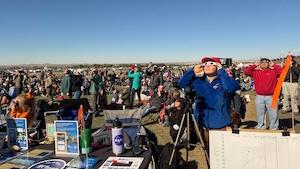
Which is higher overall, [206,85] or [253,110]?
[206,85]

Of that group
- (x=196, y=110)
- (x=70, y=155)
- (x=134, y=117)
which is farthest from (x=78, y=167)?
(x=134, y=117)

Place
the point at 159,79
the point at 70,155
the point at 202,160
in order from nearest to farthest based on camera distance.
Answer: the point at 70,155
the point at 202,160
the point at 159,79

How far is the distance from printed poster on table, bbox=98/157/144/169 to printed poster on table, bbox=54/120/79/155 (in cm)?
37

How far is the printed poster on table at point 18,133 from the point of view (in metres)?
3.51

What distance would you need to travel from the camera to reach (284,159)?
8.96ft

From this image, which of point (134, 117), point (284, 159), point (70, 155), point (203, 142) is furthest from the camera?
point (134, 117)

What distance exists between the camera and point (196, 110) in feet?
14.5

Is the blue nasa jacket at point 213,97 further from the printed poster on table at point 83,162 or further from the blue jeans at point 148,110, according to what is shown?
the blue jeans at point 148,110

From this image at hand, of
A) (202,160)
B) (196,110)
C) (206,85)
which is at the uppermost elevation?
(206,85)

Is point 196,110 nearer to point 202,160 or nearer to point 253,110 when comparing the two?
point 202,160

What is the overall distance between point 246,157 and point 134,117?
2914 millimetres

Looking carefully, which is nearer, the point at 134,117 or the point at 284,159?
the point at 284,159

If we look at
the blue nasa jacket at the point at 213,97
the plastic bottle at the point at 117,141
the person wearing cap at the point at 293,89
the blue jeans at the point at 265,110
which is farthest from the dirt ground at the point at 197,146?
the plastic bottle at the point at 117,141

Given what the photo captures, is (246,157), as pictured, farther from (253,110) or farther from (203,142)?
(253,110)
